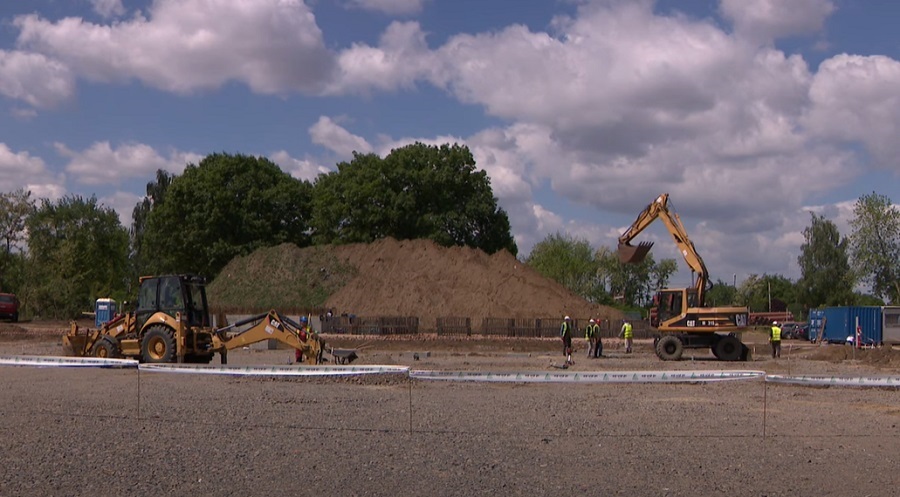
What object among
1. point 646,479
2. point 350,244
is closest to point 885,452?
point 646,479

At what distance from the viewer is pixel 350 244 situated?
234 ft

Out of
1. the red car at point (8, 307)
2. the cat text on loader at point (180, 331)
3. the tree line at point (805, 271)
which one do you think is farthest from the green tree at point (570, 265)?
the cat text on loader at point (180, 331)

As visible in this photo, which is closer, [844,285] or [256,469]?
[256,469]

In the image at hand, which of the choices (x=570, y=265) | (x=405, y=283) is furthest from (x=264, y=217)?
(x=570, y=265)

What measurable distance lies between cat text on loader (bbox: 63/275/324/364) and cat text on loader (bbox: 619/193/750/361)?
15.1 meters

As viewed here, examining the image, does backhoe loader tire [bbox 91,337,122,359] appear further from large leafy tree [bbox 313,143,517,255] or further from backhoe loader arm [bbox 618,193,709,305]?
large leafy tree [bbox 313,143,517,255]

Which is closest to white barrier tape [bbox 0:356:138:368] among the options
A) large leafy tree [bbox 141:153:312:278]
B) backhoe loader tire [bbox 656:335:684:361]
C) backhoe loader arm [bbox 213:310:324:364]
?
backhoe loader arm [bbox 213:310:324:364]

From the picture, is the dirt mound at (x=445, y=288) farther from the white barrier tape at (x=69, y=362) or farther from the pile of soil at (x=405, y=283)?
the white barrier tape at (x=69, y=362)

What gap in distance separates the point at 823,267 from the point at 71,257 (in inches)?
2966

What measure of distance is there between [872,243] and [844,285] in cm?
1869

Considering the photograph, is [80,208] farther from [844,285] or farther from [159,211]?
[844,285]

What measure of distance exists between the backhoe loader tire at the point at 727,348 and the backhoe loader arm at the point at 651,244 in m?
2.05

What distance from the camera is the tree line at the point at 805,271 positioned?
77688 millimetres

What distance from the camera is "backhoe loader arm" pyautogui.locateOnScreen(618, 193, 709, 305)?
35.3 metres
